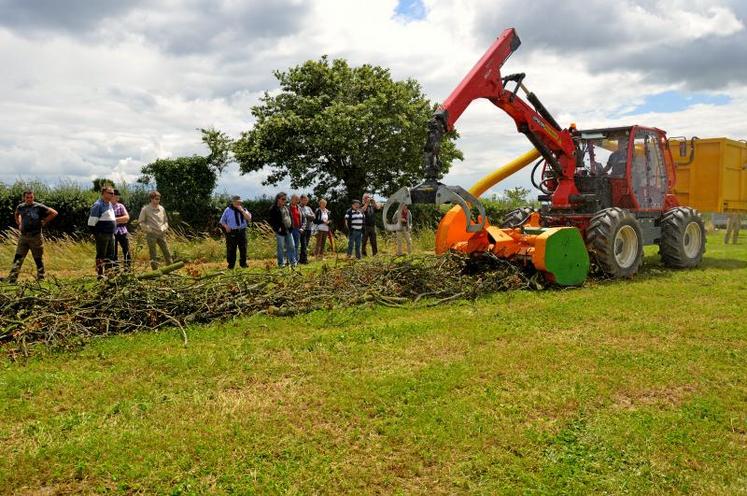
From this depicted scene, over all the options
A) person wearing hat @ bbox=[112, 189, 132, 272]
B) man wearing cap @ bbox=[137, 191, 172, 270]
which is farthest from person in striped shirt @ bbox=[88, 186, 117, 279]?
man wearing cap @ bbox=[137, 191, 172, 270]

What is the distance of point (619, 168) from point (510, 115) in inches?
93.7

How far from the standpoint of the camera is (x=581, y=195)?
397 inches

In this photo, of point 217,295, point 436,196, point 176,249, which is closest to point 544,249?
point 436,196

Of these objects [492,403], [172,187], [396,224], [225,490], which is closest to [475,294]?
[396,224]

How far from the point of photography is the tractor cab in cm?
1022

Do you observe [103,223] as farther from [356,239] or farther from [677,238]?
[677,238]

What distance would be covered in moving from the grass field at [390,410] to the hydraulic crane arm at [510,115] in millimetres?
1757

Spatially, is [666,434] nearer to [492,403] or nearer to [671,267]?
[492,403]

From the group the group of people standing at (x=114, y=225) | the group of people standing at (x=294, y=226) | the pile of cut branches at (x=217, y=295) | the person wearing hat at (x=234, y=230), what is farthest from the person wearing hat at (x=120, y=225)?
the pile of cut branches at (x=217, y=295)

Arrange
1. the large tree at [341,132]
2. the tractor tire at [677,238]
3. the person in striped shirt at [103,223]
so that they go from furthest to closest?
the large tree at [341,132]
the tractor tire at [677,238]
the person in striped shirt at [103,223]

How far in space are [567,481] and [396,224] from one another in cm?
514

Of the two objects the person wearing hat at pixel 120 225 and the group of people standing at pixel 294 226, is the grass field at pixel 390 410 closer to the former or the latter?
the person wearing hat at pixel 120 225

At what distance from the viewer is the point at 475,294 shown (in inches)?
308

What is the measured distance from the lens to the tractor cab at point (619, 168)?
10219 mm
